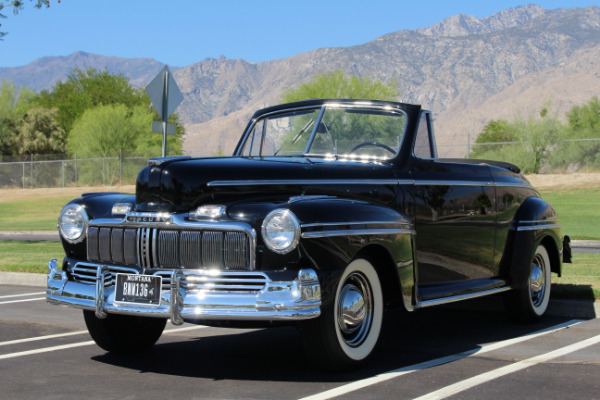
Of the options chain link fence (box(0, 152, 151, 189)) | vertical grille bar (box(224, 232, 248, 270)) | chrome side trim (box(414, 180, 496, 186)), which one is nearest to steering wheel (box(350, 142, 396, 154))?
chrome side trim (box(414, 180, 496, 186))

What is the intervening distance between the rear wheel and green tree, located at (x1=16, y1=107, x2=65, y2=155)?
189 ft

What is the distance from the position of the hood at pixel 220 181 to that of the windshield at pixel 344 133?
0.79 meters

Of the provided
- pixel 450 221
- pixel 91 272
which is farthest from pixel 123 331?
pixel 450 221

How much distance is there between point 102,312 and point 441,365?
2362mm

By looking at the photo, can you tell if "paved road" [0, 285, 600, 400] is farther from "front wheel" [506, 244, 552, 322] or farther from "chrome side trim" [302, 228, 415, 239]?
"chrome side trim" [302, 228, 415, 239]

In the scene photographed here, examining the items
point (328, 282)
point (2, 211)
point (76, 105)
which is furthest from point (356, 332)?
point (76, 105)

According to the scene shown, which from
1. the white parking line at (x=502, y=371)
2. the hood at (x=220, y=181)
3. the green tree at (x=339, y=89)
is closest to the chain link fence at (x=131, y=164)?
the green tree at (x=339, y=89)

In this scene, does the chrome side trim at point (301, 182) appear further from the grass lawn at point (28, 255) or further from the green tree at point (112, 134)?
the green tree at point (112, 134)

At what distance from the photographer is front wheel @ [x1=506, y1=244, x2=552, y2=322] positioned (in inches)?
296

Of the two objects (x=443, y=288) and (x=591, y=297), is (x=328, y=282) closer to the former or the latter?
(x=443, y=288)

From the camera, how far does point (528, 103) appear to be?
135875 mm

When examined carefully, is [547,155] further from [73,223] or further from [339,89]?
[73,223]

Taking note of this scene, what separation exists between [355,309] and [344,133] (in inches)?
71.8

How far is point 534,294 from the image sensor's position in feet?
25.7
